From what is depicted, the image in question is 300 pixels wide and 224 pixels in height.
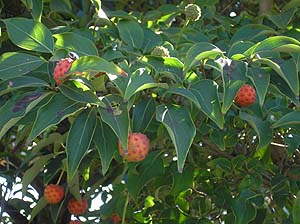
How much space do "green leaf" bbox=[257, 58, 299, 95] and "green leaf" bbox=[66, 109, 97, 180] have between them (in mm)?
284

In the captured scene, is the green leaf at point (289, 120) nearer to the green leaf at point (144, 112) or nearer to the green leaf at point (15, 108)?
the green leaf at point (144, 112)

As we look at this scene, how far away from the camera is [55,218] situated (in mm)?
1879

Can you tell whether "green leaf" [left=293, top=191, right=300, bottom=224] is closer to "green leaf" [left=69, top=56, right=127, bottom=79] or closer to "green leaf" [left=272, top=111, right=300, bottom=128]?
"green leaf" [left=272, top=111, right=300, bottom=128]

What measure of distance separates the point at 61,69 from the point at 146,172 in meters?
0.48

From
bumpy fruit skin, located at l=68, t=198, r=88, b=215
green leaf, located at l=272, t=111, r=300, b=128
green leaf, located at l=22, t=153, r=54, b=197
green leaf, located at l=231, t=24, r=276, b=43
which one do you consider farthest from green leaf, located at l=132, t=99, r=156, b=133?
bumpy fruit skin, located at l=68, t=198, r=88, b=215

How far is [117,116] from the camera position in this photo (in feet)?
3.34

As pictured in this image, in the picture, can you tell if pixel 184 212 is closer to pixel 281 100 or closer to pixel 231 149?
pixel 231 149

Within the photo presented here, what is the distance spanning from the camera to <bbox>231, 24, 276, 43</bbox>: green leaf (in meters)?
1.54

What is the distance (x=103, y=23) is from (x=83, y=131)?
56 cm

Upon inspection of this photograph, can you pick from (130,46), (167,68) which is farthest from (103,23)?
(167,68)

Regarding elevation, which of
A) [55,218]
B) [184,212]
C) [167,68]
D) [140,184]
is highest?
[167,68]

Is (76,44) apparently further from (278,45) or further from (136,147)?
(278,45)

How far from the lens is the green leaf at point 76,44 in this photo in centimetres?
117

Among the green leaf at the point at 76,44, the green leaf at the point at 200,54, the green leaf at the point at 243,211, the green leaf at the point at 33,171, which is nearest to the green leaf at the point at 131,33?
the green leaf at the point at 76,44
